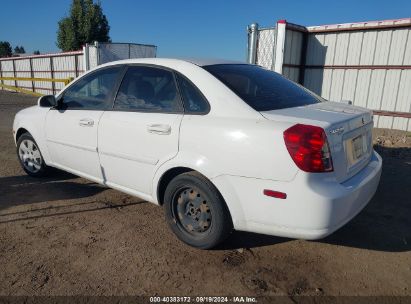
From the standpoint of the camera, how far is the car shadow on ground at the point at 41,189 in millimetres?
4156

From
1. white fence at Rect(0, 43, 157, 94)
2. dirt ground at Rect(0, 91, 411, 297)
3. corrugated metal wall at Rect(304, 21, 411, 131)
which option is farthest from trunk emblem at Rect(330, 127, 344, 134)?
white fence at Rect(0, 43, 157, 94)

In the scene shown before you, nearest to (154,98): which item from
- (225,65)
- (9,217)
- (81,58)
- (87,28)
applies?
(225,65)

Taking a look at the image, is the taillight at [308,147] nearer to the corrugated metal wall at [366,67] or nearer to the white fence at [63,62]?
the corrugated metal wall at [366,67]

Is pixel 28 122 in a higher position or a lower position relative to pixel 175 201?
higher

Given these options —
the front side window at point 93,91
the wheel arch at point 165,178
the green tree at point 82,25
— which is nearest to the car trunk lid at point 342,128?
the wheel arch at point 165,178

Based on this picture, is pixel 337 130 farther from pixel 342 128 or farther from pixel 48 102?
pixel 48 102

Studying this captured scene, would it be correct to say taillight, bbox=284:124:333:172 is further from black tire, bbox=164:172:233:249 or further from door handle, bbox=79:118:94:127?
door handle, bbox=79:118:94:127

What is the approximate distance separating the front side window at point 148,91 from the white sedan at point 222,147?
12mm

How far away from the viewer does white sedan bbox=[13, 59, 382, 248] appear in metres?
2.44

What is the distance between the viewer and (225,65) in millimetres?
3352

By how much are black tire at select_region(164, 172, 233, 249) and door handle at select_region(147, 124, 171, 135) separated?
41 cm

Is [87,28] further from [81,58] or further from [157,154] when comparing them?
[157,154]

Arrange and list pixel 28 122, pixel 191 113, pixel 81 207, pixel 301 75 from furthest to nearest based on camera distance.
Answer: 1. pixel 301 75
2. pixel 28 122
3. pixel 81 207
4. pixel 191 113

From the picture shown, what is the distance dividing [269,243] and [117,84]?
2267 mm
